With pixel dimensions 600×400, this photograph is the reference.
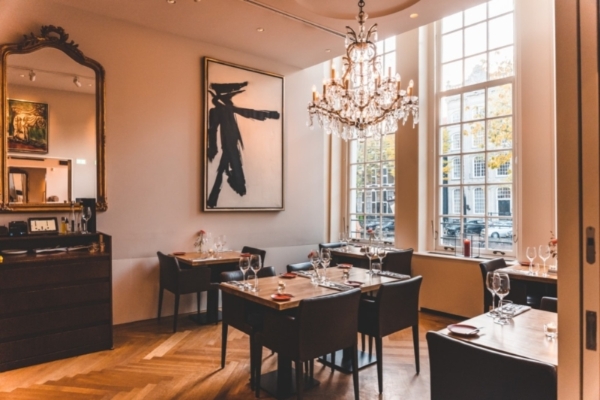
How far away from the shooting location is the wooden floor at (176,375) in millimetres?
3037

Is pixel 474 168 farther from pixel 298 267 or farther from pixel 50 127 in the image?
pixel 50 127

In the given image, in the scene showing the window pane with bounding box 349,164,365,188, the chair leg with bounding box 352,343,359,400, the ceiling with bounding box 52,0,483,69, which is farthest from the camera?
the window pane with bounding box 349,164,365,188

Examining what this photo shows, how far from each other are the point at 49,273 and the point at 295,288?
7.74 ft

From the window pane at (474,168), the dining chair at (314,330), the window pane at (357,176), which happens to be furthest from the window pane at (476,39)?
the dining chair at (314,330)

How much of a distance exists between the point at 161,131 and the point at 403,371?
13.0 feet

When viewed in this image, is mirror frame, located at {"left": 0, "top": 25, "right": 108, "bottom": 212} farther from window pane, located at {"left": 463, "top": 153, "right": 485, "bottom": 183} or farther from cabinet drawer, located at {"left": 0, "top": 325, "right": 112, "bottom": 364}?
window pane, located at {"left": 463, "top": 153, "right": 485, "bottom": 183}

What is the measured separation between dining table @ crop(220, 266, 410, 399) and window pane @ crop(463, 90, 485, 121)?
9.25 feet

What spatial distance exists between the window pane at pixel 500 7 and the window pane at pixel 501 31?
7 centimetres

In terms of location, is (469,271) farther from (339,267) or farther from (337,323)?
(337,323)

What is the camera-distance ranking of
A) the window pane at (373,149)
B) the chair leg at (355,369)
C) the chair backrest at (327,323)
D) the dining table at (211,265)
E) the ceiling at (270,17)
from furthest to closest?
the window pane at (373,149), the dining table at (211,265), the ceiling at (270,17), the chair leg at (355,369), the chair backrest at (327,323)

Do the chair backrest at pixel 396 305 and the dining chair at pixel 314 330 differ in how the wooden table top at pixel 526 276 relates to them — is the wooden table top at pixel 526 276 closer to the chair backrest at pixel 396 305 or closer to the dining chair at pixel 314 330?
the chair backrest at pixel 396 305

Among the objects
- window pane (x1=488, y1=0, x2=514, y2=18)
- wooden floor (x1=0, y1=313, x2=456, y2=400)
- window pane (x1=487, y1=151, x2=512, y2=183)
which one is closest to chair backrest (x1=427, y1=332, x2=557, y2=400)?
wooden floor (x1=0, y1=313, x2=456, y2=400)

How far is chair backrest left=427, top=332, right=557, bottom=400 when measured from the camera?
1.47 m

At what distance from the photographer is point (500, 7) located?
16.5 feet
